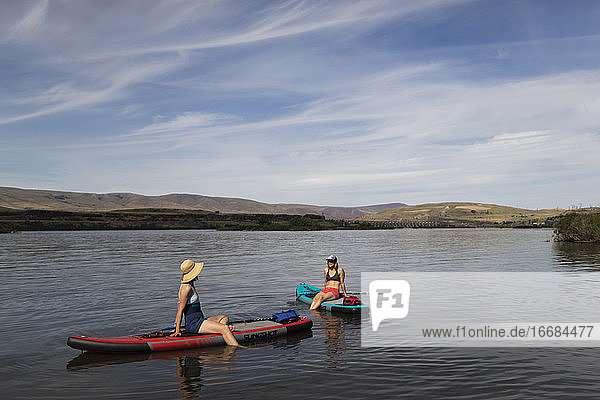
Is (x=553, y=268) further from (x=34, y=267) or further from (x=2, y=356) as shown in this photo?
(x=34, y=267)

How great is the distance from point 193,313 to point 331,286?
764 centimetres

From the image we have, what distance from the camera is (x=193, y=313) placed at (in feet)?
47.6

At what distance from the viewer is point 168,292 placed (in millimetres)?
26219

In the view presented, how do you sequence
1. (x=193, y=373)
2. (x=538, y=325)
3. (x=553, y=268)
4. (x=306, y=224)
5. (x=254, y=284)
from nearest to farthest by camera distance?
(x=193, y=373), (x=538, y=325), (x=254, y=284), (x=553, y=268), (x=306, y=224)

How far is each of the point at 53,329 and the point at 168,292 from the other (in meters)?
8.82

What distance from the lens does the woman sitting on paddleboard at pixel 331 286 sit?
66.5 ft

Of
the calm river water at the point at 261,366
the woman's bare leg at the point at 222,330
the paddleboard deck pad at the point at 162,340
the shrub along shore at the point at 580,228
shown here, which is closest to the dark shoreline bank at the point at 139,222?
the shrub along shore at the point at 580,228

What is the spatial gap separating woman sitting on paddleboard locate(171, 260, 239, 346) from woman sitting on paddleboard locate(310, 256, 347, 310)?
244 inches

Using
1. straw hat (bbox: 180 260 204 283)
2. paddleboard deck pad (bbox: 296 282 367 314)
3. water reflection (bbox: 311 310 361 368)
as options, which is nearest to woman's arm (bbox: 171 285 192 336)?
straw hat (bbox: 180 260 204 283)

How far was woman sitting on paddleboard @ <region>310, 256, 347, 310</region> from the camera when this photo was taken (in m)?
20.3

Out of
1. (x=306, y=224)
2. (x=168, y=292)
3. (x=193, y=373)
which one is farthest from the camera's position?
(x=306, y=224)

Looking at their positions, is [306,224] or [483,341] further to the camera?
[306,224]

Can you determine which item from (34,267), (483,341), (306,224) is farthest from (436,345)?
(306,224)

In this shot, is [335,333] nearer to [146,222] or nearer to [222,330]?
[222,330]
